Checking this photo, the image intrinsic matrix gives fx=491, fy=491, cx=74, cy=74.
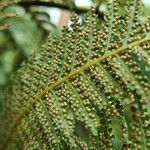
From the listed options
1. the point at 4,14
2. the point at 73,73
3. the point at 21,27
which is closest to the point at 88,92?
the point at 73,73

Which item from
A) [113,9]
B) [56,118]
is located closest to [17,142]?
[56,118]

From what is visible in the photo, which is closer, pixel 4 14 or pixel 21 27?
pixel 21 27

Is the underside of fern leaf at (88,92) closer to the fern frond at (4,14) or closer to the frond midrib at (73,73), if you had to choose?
the frond midrib at (73,73)

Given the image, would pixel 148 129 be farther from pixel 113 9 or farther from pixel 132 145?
pixel 113 9

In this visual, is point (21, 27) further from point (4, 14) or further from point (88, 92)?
point (88, 92)

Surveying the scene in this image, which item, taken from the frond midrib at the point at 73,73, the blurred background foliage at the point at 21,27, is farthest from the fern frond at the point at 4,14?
the frond midrib at the point at 73,73

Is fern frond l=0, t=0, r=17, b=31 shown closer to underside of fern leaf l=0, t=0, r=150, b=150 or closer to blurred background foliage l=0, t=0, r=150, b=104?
blurred background foliage l=0, t=0, r=150, b=104
